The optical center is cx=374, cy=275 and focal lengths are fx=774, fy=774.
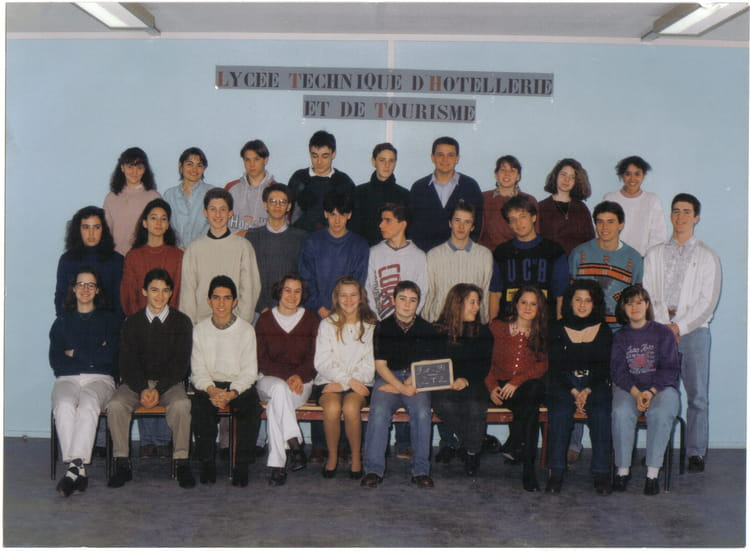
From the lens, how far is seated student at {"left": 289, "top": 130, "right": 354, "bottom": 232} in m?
4.88

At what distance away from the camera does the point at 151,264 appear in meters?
4.82

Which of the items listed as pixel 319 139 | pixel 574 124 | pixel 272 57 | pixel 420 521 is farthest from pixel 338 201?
pixel 420 521

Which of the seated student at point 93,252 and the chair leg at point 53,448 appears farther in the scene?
the seated student at point 93,252

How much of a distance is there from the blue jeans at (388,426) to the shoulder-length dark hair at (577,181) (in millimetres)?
1579

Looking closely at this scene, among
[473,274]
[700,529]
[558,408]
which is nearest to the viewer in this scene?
[700,529]

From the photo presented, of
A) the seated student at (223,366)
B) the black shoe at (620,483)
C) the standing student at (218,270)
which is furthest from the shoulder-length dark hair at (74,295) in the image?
the black shoe at (620,483)

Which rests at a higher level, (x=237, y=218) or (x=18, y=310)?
(x=237, y=218)

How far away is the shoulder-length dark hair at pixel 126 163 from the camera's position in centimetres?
487

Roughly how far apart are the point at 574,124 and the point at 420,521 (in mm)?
2602

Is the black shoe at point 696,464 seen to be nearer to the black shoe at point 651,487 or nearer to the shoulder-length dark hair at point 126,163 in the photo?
the black shoe at point 651,487

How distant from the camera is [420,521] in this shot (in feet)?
12.7

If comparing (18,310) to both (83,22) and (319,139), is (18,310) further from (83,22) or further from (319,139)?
(319,139)

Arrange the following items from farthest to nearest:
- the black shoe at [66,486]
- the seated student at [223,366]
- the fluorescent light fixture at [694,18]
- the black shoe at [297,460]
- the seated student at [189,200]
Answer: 1. the seated student at [189,200]
2. the black shoe at [297,460]
3. the seated student at [223,366]
4. the fluorescent light fixture at [694,18]
5. the black shoe at [66,486]

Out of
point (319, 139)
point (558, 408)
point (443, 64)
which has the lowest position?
point (558, 408)
